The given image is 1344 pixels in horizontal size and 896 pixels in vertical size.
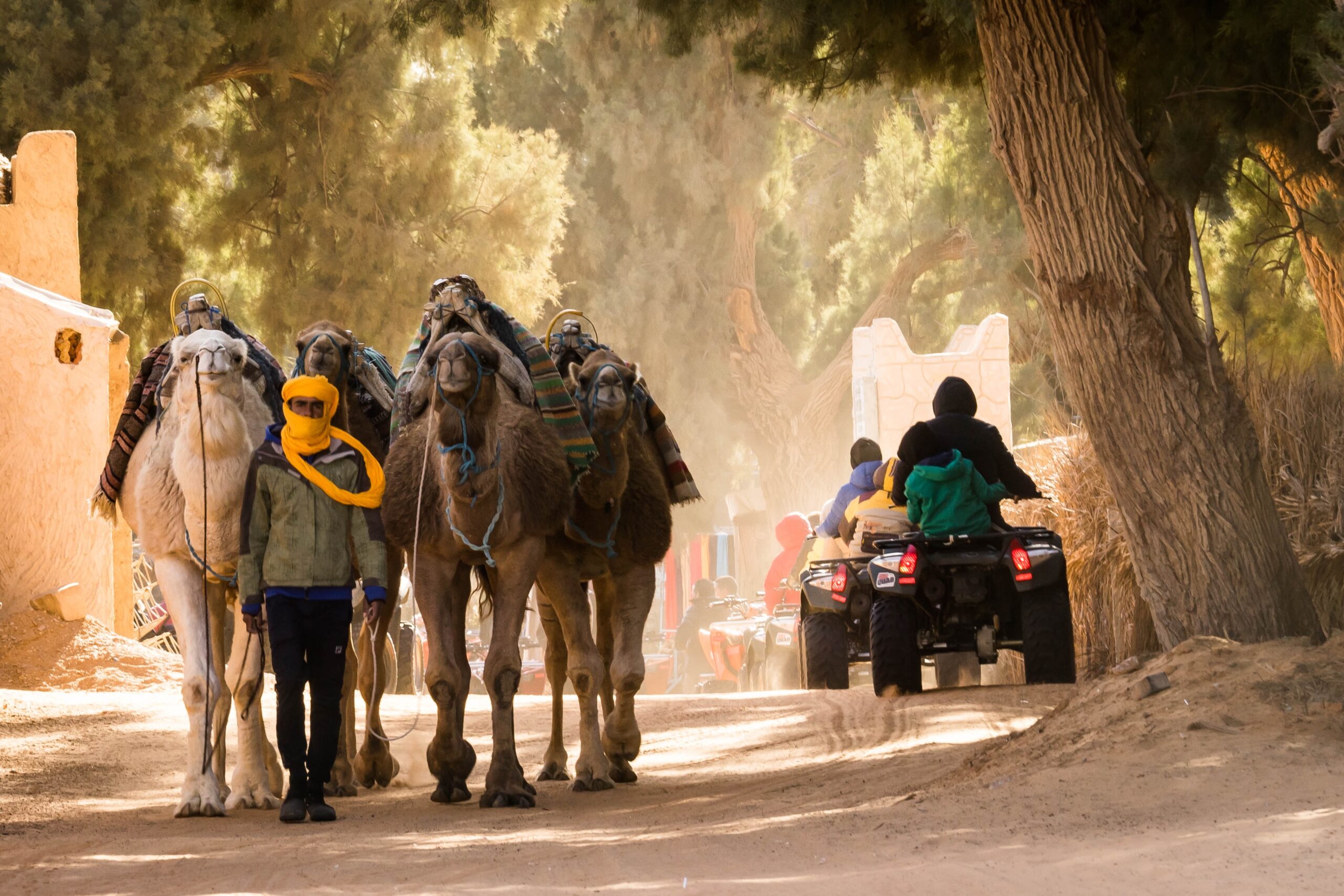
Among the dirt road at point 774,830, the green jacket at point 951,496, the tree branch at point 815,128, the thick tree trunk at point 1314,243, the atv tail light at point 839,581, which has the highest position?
the tree branch at point 815,128

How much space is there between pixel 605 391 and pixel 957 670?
268 inches

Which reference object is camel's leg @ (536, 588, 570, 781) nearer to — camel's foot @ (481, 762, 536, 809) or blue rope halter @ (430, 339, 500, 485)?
camel's foot @ (481, 762, 536, 809)

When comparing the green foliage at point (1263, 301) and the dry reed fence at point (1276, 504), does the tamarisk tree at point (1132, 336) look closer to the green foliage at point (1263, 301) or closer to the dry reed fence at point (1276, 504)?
the dry reed fence at point (1276, 504)

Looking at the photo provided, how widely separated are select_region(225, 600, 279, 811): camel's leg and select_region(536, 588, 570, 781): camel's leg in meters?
1.75

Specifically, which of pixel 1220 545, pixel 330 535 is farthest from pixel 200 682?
pixel 1220 545

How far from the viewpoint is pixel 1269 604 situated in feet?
30.4

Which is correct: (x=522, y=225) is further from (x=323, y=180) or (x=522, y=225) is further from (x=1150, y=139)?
(x=1150, y=139)

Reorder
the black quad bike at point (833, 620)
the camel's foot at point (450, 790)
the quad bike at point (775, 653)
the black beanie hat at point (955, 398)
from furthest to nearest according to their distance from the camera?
the quad bike at point (775, 653) < the black quad bike at point (833, 620) < the black beanie hat at point (955, 398) < the camel's foot at point (450, 790)

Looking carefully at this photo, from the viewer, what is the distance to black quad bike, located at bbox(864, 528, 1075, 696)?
11.7 m

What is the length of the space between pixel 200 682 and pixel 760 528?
1408 inches

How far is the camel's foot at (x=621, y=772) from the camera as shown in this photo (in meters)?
9.16

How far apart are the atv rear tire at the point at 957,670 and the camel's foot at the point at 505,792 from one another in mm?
6806

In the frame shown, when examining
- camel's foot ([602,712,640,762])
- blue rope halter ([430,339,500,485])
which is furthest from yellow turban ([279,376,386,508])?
camel's foot ([602,712,640,762])

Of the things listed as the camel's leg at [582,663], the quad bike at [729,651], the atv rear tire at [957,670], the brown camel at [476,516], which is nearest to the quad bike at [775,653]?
the quad bike at [729,651]
